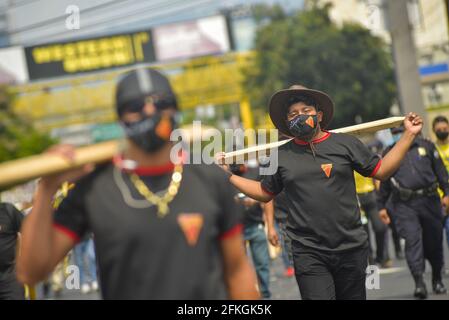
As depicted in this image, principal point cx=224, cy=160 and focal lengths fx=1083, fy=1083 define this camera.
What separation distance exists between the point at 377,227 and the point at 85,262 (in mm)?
5255

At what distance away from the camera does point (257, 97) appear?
57.9 metres

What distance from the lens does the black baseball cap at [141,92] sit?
402 centimetres

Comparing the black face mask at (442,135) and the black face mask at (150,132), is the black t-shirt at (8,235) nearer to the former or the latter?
the black face mask at (150,132)

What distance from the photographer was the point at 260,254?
11812mm

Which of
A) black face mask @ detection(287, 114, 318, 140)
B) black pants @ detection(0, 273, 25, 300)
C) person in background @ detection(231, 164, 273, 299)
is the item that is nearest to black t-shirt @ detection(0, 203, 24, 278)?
black pants @ detection(0, 273, 25, 300)

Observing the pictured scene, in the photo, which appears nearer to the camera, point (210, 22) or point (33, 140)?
point (210, 22)

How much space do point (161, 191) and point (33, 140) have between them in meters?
89.6

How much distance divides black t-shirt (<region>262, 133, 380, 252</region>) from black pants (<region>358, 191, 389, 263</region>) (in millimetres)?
7212

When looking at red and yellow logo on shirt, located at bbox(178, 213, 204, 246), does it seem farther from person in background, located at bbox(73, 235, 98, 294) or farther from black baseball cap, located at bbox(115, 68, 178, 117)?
person in background, located at bbox(73, 235, 98, 294)

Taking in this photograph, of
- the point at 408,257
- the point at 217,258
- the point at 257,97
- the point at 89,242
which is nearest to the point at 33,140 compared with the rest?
the point at 257,97

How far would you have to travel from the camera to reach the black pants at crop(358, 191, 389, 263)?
14336mm

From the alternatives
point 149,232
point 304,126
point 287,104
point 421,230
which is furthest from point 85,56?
point 149,232
